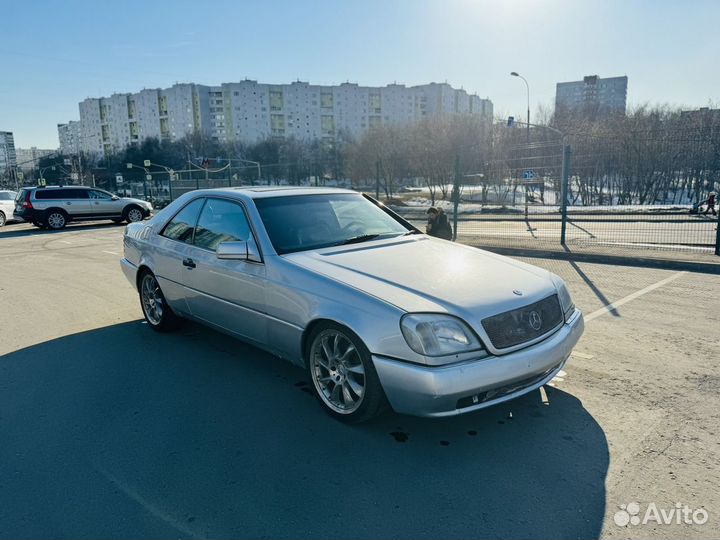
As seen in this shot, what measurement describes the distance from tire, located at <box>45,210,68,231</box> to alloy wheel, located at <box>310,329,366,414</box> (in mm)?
20335

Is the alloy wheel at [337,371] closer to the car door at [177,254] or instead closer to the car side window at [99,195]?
the car door at [177,254]

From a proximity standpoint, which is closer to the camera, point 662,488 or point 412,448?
point 662,488

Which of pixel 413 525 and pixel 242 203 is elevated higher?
pixel 242 203

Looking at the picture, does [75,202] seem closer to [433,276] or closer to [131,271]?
[131,271]

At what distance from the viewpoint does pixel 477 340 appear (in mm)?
2932

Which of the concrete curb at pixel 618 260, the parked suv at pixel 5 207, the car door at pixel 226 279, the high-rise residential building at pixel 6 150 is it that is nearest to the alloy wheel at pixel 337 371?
the car door at pixel 226 279

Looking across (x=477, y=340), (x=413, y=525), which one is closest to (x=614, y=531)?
(x=413, y=525)

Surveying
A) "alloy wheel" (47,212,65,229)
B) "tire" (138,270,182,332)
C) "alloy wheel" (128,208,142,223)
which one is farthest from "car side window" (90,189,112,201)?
"tire" (138,270,182,332)

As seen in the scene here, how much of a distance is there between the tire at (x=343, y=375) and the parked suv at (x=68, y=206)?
20256 millimetres

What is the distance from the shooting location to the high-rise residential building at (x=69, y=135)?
157750 mm

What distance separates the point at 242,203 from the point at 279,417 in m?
1.86

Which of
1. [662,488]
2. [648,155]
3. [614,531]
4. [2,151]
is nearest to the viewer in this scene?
[614,531]

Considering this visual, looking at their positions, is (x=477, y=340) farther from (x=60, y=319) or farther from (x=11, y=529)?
(x=60, y=319)

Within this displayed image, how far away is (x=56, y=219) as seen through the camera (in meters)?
19.9
